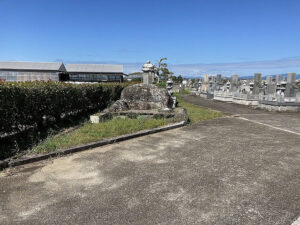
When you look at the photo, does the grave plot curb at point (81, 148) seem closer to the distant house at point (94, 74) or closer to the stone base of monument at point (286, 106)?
the stone base of monument at point (286, 106)

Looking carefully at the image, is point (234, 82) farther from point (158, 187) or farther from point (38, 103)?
point (158, 187)

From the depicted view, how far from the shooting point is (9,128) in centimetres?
525

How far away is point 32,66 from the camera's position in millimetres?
44531

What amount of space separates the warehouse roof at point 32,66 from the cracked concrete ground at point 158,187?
142 feet

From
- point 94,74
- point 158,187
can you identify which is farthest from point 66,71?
point 158,187

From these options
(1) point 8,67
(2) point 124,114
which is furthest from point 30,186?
(1) point 8,67

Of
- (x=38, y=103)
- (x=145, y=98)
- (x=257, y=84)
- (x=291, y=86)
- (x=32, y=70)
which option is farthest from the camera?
(x=32, y=70)

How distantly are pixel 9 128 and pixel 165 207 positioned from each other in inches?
180

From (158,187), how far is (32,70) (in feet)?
156

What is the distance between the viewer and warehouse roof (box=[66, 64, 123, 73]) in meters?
45.6

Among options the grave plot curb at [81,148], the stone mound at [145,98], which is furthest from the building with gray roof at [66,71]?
the grave plot curb at [81,148]

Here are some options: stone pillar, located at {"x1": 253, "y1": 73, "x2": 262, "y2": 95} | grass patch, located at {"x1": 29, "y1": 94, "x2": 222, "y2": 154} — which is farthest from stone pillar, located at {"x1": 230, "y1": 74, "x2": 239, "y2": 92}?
grass patch, located at {"x1": 29, "y1": 94, "x2": 222, "y2": 154}

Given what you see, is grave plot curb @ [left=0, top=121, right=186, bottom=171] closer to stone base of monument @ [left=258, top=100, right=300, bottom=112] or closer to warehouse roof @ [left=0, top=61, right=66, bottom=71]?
stone base of monument @ [left=258, top=100, right=300, bottom=112]

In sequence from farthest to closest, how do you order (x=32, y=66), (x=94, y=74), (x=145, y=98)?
(x=94, y=74), (x=32, y=66), (x=145, y=98)
